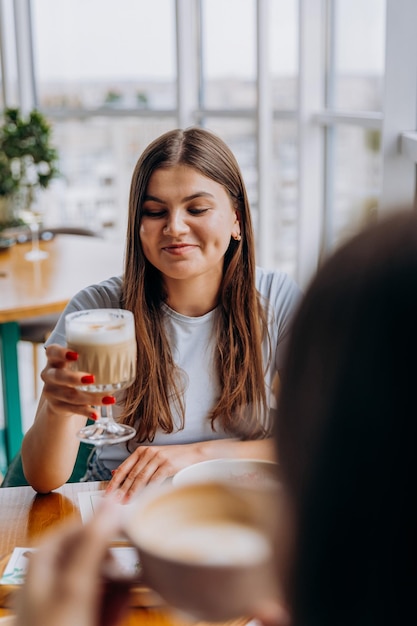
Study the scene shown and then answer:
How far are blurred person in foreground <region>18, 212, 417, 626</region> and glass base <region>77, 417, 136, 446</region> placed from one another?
0.92 m

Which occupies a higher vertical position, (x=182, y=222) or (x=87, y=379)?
(x=182, y=222)

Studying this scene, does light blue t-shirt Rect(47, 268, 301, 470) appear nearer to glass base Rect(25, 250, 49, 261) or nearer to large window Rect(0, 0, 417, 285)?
large window Rect(0, 0, 417, 285)

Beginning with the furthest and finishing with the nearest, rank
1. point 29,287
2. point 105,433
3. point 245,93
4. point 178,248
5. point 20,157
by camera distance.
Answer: point 245,93 < point 20,157 < point 29,287 < point 178,248 < point 105,433

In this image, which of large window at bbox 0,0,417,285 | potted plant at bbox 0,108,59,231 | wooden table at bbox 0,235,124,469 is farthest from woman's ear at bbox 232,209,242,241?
potted plant at bbox 0,108,59,231

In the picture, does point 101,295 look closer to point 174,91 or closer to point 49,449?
point 49,449

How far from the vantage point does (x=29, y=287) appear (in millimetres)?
2957

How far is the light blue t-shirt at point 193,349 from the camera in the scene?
63.4 inches

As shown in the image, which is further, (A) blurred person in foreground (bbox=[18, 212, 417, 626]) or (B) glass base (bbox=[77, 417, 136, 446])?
Result: (B) glass base (bbox=[77, 417, 136, 446])

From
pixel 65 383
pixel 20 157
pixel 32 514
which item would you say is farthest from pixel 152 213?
pixel 20 157

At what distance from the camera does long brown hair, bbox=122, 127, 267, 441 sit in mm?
1591

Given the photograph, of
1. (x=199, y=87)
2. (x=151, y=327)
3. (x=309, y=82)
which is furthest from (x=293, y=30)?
(x=151, y=327)

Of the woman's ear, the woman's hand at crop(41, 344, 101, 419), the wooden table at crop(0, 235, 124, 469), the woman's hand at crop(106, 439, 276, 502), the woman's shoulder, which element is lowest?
the wooden table at crop(0, 235, 124, 469)

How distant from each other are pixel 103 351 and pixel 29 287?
1680 millimetres

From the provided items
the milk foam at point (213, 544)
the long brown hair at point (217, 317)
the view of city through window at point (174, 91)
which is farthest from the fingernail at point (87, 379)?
the view of city through window at point (174, 91)
